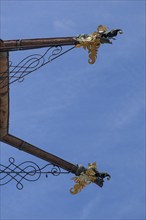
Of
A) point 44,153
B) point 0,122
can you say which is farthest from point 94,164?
point 0,122

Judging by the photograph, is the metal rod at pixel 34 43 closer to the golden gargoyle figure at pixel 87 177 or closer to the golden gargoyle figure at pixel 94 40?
the golden gargoyle figure at pixel 94 40

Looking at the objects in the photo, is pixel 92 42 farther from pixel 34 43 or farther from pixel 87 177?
pixel 87 177

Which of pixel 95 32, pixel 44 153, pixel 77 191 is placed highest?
pixel 95 32

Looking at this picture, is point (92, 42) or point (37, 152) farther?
point (37, 152)

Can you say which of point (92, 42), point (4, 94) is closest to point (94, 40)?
point (92, 42)

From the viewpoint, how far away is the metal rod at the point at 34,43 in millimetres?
9086

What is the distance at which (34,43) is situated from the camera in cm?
919

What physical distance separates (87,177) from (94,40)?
2447 millimetres

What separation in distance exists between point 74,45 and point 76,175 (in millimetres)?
2360

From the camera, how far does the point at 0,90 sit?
926 centimetres

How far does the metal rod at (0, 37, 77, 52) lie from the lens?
358 inches

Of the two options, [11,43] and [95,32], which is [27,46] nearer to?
[11,43]

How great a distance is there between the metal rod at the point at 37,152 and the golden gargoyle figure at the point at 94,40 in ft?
6.12

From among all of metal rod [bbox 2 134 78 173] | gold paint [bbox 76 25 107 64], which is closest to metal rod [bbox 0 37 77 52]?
gold paint [bbox 76 25 107 64]
